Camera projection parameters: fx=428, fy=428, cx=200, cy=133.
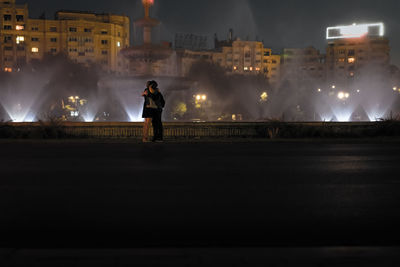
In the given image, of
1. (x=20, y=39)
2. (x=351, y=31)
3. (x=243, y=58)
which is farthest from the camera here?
(x=243, y=58)

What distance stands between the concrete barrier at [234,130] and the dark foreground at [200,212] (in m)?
6.79

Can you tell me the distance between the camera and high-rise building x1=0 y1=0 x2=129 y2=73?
121125 mm

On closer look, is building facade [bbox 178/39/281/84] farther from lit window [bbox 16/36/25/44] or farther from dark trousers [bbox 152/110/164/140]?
dark trousers [bbox 152/110/164/140]

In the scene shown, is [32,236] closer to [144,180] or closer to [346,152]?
[144,180]

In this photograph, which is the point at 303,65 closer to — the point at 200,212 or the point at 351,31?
the point at 351,31

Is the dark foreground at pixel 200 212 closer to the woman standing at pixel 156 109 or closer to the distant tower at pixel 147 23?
the woman standing at pixel 156 109

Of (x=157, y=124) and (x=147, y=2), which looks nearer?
(x=157, y=124)

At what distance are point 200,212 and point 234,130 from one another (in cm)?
1158

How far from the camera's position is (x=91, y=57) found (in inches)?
5074

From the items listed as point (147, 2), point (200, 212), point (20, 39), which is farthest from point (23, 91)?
point (200, 212)

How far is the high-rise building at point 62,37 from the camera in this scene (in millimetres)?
121125

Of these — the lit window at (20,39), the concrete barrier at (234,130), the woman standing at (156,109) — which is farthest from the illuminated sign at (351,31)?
the woman standing at (156,109)

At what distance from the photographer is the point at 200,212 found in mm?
4945

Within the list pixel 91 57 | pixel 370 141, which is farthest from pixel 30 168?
pixel 91 57
